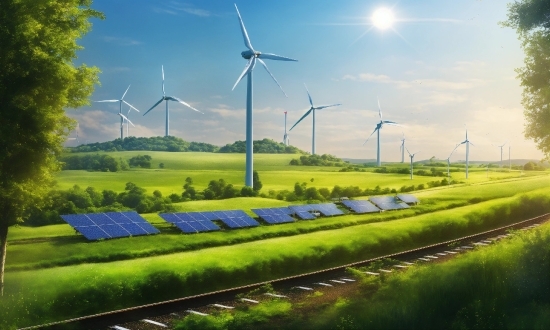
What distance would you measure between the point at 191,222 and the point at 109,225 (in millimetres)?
3644

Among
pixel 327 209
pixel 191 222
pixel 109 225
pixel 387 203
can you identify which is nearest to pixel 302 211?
pixel 327 209

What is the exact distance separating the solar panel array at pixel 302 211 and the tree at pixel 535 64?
10809mm

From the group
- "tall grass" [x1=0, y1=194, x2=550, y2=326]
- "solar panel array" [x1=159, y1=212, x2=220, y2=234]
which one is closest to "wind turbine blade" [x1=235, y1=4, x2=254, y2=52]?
"solar panel array" [x1=159, y1=212, x2=220, y2=234]

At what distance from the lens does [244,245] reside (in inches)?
771

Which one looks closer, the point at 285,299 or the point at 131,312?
the point at 131,312

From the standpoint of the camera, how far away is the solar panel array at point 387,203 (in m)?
28.0

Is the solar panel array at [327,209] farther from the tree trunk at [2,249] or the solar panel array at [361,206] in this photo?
the tree trunk at [2,249]

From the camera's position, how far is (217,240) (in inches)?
782

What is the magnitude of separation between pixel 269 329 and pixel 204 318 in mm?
1378

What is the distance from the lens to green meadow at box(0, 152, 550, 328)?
529 inches

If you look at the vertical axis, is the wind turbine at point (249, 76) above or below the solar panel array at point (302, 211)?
above

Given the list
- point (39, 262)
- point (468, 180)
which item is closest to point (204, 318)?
point (39, 262)

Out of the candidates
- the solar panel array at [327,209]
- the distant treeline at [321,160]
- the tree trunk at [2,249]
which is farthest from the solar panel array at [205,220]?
the distant treeline at [321,160]

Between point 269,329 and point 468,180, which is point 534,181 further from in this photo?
point 269,329
